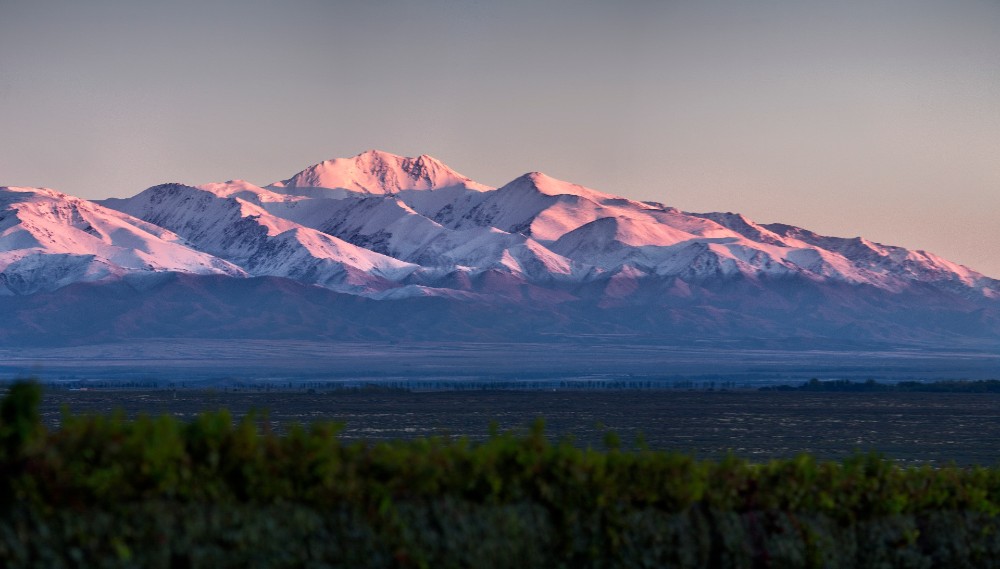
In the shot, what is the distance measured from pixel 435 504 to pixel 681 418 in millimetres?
129309

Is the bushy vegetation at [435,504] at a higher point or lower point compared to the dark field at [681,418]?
lower

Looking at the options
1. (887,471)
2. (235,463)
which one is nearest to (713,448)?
(887,471)

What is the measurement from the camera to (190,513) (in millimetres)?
19266

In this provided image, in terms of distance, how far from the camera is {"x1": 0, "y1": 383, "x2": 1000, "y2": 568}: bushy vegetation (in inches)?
731

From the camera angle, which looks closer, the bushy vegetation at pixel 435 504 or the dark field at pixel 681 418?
the bushy vegetation at pixel 435 504

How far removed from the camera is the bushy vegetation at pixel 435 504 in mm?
18562

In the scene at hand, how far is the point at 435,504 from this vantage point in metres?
21.2

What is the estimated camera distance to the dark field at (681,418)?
4323 inches

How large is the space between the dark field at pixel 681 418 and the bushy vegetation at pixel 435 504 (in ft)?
186

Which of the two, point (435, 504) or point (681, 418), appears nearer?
point (435, 504)

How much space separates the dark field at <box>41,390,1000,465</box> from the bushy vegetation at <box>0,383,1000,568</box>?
5677 centimetres

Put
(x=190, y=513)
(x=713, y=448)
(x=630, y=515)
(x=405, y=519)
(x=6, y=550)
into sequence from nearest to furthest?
(x=6, y=550), (x=190, y=513), (x=405, y=519), (x=630, y=515), (x=713, y=448)

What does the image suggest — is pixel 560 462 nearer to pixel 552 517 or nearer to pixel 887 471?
pixel 552 517

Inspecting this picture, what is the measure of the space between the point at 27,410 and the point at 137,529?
6.21ft
